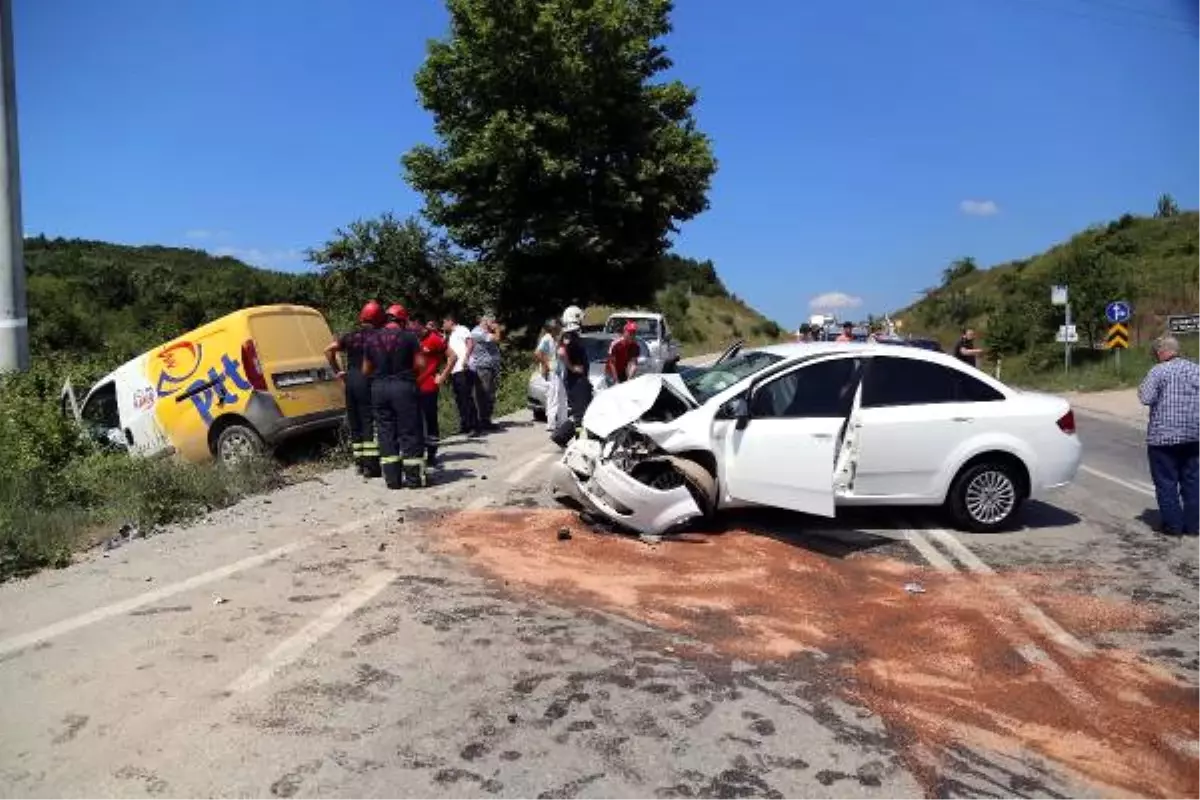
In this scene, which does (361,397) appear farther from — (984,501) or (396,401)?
(984,501)

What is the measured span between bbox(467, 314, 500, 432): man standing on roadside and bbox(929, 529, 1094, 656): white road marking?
8268 millimetres

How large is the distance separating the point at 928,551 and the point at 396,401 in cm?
521

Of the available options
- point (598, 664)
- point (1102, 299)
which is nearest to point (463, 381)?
point (598, 664)

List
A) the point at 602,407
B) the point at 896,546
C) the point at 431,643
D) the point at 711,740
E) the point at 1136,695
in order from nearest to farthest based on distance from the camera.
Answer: the point at 711,740, the point at 1136,695, the point at 431,643, the point at 896,546, the point at 602,407

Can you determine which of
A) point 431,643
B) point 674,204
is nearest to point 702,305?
point 674,204

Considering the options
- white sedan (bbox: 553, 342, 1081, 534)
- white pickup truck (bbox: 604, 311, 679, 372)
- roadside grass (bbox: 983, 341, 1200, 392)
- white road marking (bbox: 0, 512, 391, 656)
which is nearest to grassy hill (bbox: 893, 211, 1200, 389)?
roadside grass (bbox: 983, 341, 1200, 392)

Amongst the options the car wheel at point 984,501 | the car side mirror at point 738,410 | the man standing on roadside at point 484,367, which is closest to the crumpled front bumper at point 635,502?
the car side mirror at point 738,410

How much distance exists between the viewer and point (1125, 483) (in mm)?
11484

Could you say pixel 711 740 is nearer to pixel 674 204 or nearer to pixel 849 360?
pixel 849 360

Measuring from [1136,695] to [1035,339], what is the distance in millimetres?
36496

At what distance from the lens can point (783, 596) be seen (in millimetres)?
6262

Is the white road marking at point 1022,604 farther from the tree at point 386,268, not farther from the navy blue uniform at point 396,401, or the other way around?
the tree at point 386,268

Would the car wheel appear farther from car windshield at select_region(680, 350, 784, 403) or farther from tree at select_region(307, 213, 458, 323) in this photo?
tree at select_region(307, 213, 458, 323)

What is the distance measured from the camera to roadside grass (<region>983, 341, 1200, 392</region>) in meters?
29.6
